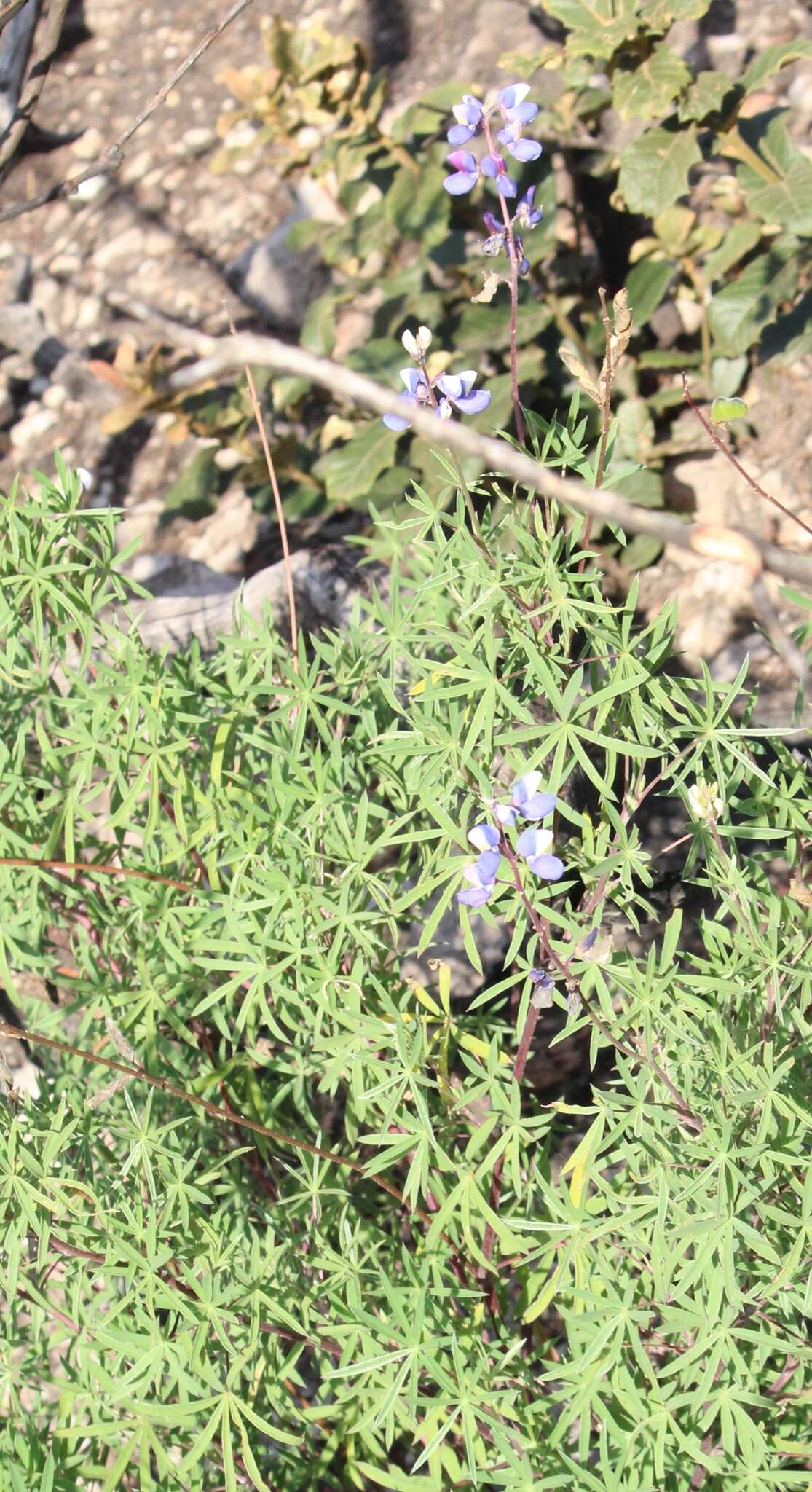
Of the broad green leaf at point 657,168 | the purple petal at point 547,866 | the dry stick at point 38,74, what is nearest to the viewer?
the purple petal at point 547,866

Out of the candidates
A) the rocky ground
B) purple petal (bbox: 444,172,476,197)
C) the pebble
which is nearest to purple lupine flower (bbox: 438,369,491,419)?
purple petal (bbox: 444,172,476,197)

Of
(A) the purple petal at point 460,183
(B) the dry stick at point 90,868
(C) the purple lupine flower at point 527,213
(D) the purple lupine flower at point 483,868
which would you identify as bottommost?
(B) the dry stick at point 90,868

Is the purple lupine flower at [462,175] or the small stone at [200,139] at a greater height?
the purple lupine flower at [462,175]

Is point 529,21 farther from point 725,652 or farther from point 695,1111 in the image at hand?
point 695,1111

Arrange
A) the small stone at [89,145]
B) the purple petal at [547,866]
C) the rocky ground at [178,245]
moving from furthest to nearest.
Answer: the small stone at [89,145], the rocky ground at [178,245], the purple petal at [547,866]

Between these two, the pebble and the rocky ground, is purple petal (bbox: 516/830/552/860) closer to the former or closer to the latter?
the rocky ground

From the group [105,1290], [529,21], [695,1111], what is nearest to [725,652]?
[695,1111]

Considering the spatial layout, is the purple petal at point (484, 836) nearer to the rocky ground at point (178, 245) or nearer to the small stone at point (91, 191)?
the rocky ground at point (178, 245)

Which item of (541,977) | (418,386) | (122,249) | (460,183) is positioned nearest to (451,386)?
(418,386)

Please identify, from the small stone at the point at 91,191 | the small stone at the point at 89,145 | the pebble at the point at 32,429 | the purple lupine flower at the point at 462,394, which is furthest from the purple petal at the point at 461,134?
the small stone at the point at 89,145
